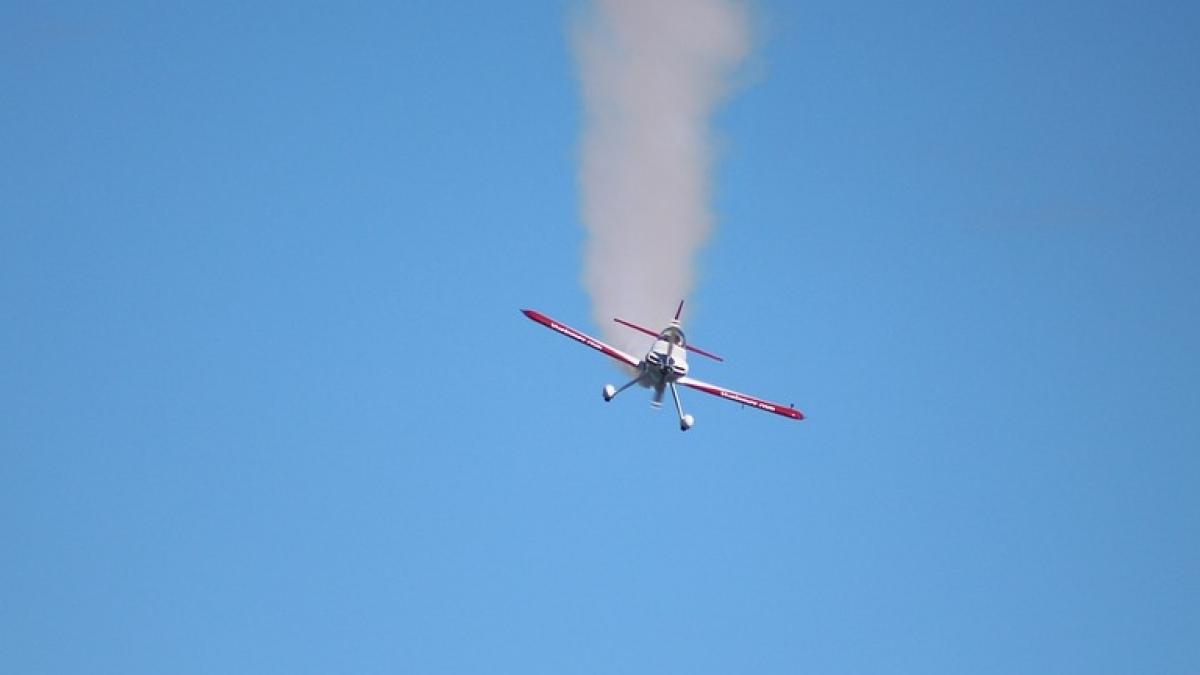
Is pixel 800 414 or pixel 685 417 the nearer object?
pixel 685 417

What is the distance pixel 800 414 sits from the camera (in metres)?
78.4

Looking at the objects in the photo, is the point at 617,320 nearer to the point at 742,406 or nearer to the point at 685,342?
the point at 685,342

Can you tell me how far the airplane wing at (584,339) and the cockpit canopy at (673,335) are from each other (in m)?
1.71

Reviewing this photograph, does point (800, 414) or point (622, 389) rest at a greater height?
point (800, 414)

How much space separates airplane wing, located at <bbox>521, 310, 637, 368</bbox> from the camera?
2820 inches

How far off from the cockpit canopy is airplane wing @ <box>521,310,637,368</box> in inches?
67.3

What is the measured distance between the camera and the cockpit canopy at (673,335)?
233 feet

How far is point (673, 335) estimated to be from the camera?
233 ft

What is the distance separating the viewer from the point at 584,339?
7212cm

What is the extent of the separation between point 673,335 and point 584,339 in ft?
12.2

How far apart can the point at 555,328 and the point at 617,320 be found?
2.53 meters

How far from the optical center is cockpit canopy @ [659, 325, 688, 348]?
233 ft

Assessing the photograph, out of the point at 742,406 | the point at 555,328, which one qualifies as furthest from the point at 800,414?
the point at 555,328

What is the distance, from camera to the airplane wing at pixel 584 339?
7162 centimetres
